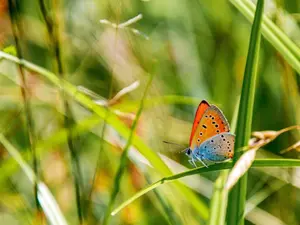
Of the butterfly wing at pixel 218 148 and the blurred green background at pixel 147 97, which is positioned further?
the blurred green background at pixel 147 97

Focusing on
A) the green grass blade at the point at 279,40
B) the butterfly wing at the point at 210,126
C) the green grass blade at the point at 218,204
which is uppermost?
the green grass blade at the point at 279,40

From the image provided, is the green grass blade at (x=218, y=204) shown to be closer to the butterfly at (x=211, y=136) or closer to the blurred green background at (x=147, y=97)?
the butterfly at (x=211, y=136)

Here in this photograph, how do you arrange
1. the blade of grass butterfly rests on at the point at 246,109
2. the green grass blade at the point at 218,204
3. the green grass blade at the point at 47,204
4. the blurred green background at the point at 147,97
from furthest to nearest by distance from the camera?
the blurred green background at the point at 147,97 → the green grass blade at the point at 47,204 → the green grass blade at the point at 218,204 → the blade of grass butterfly rests on at the point at 246,109

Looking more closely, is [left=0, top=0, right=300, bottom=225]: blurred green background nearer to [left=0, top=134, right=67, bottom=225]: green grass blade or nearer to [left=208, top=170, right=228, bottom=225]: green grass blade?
[left=0, top=134, right=67, bottom=225]: green grass blade

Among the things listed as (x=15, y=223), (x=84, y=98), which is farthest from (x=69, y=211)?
(x=84, y=98)

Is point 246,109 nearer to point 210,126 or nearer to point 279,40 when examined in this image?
point 210,126

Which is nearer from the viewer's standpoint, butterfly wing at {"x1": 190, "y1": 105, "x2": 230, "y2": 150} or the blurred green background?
butterfly wing at {"x1": 190, "y1": 105, "x2": 230, "y2": 150}

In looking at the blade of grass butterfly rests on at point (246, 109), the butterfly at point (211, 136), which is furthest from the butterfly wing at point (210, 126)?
the blade of grass butterfly rests on at point (246, 109)

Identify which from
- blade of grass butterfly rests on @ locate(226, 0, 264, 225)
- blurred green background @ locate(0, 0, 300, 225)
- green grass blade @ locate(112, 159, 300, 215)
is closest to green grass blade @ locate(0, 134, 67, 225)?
blurred green background @ locate(0, 0, 300, 225)
